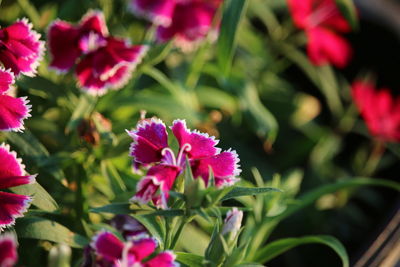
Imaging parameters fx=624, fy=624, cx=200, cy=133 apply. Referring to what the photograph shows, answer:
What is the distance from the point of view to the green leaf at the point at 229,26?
2.81 ft

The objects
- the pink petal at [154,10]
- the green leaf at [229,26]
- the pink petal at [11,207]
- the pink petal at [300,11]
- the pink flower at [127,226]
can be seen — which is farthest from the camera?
the pink petal at [300,11]

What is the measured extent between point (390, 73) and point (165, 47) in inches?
33.5

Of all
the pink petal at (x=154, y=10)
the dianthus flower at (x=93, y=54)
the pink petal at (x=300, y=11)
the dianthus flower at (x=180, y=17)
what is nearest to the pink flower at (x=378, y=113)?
the pink petal at (x=300, y=11)

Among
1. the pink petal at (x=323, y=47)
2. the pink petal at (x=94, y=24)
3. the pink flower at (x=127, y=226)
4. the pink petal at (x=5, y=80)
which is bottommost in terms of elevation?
the pink flower at (x=127, y=226)

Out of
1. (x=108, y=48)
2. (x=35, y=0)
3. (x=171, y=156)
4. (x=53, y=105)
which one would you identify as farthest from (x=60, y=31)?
(x=35, y=0)

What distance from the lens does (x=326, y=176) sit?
134 centimetres

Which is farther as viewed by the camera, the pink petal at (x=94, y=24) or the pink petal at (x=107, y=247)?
the pink petal at (x=94, y=24)

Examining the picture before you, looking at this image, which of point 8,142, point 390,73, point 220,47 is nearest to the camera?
point 8,142

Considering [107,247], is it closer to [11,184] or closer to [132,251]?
[132,251]

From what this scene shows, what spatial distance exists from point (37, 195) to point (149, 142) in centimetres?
14

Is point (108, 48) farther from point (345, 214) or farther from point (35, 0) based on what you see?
point (345, 214)

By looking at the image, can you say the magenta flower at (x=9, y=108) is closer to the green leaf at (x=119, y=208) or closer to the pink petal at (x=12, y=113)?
the pink petal at (x=12, y=113)

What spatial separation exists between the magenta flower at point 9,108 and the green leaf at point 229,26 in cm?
34


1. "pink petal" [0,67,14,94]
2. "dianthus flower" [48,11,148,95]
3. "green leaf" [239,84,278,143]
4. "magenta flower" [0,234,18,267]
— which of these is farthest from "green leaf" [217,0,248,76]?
"magenta flower" [0,234,18,267]
